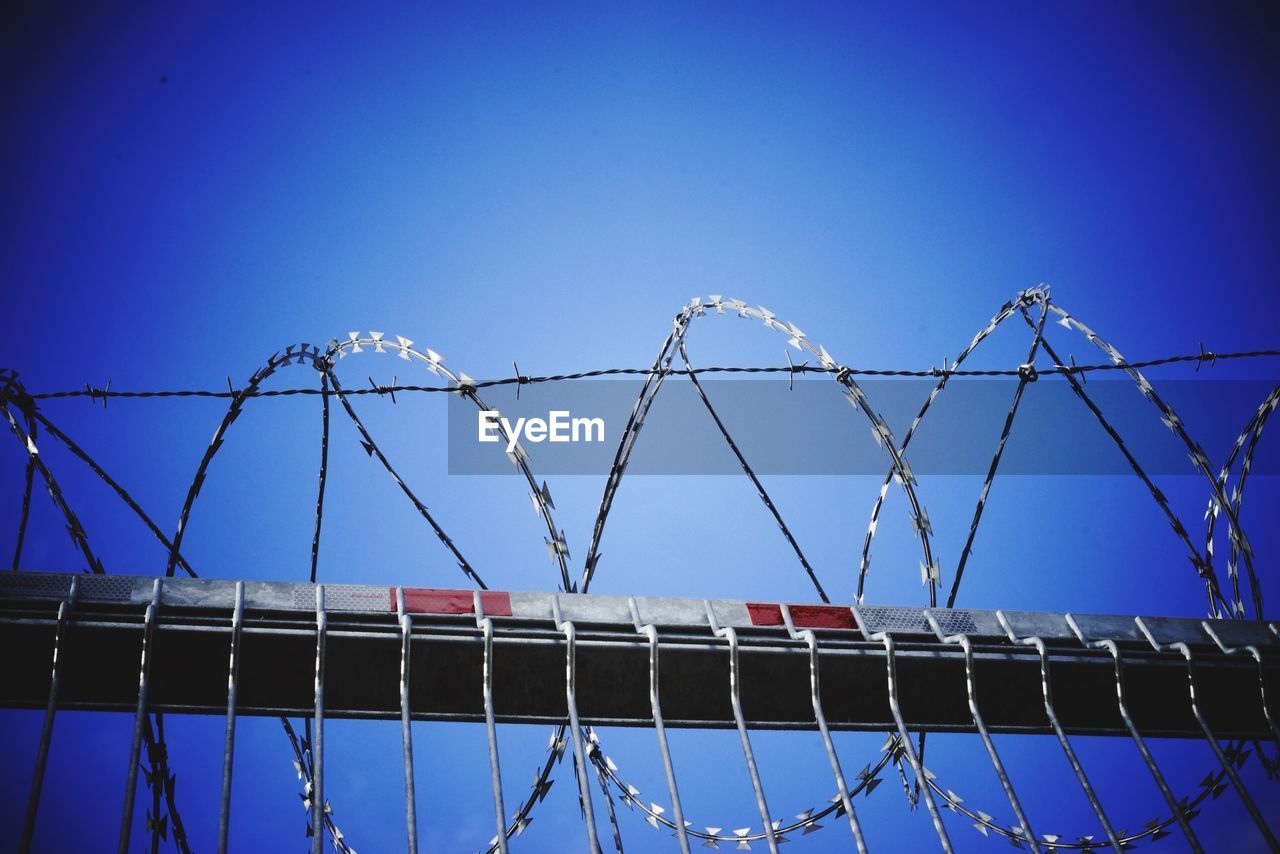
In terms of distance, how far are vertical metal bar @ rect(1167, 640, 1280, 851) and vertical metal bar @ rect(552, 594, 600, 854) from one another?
8.42 ft

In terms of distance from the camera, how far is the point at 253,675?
4.67 metres

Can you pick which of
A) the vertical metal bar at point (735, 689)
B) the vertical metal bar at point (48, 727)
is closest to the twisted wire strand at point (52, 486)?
the vertical metal bar at point (48, 727)

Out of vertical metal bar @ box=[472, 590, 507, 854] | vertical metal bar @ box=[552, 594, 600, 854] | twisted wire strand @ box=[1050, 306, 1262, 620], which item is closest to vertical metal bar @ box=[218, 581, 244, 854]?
vertical metal bar @ box=[472, 590, 507, 854]

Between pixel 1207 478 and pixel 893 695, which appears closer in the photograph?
pixel 893 695

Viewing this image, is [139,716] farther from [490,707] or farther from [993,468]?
[993,468]

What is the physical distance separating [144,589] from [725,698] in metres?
2.54

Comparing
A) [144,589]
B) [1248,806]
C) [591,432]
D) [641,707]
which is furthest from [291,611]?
[591,432]

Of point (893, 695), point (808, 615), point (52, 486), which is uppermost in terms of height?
point (52, 486)

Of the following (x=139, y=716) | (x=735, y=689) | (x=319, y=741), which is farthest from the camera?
(x=735, y=689)

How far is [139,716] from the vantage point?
4180 mm

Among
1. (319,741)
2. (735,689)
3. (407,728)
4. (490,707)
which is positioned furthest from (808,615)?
(319,741)

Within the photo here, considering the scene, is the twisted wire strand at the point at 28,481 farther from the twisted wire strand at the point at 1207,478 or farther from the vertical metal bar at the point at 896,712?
the twisted wire strand at the point at 1207,478

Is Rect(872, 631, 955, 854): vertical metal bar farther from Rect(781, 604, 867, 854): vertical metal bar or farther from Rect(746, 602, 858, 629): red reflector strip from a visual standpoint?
Rect(781, 604, 867, 854): vertical metal bar

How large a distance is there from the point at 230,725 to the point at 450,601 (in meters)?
1.21
